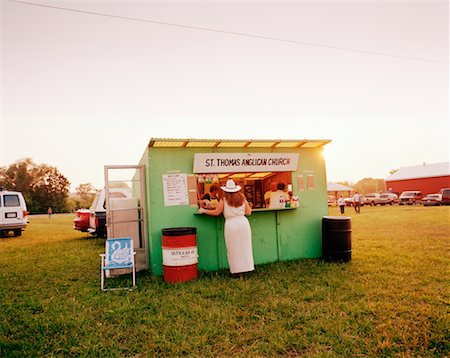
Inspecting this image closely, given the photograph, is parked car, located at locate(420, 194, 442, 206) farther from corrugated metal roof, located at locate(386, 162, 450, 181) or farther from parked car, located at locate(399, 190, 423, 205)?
corrugated metal roof, located at locate(386, 162, 450, 181)

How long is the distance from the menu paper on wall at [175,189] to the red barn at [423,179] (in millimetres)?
40841

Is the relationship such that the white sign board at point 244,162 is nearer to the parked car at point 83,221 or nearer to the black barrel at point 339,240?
the black barrel at point 339,240

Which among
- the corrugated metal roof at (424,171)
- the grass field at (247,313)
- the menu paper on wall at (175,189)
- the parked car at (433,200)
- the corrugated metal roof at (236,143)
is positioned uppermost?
the corrugated metal roof at (424,171)

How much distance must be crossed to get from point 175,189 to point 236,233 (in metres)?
1.69

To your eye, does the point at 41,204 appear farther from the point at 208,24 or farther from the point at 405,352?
the point at 405,352

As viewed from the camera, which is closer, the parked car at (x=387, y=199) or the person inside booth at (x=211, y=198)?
the person inside booth at (x=211, y=198)

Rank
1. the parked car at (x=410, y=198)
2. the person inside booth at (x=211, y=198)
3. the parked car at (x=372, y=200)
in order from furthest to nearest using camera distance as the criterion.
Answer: the parked car at (x=372, y=200)
the parked car at (x=410, y=198)
the person inside booth at (x=211, y=198)

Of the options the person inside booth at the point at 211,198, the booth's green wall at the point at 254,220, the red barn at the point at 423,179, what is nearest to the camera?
the booth's green wall at the point at 254,220

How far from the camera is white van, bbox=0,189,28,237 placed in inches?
638

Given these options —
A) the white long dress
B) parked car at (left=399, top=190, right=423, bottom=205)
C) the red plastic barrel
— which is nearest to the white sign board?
the white long dress

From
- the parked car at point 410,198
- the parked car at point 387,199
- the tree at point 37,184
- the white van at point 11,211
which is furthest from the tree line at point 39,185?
the parked car at point 410,198

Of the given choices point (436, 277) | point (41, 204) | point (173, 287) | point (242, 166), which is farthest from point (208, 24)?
point (41, 204)

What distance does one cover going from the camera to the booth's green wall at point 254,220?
745 centimetres

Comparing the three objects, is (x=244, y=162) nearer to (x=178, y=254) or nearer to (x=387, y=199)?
(x=178, y=254)
